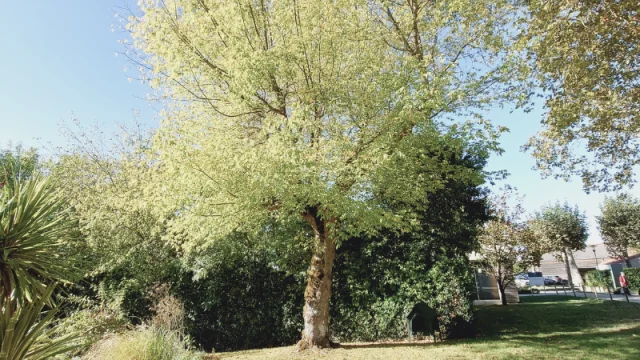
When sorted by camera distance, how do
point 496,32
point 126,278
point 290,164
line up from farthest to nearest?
point 126,278 < point 496,32 < point 290,164

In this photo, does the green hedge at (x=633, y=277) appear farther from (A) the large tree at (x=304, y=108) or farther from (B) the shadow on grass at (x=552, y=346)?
(A) the large tree at (x=304, y=108)

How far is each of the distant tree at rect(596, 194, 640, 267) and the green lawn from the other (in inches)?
848

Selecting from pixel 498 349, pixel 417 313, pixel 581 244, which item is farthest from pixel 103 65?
pixel 581 244

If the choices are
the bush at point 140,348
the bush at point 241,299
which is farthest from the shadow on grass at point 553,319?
the bush at point 140,348

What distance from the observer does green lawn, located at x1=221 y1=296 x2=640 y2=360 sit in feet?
24.1

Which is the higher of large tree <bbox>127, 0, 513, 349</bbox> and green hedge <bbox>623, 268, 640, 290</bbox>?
large tree <bbox>127, 0, 513, 349</bbox>

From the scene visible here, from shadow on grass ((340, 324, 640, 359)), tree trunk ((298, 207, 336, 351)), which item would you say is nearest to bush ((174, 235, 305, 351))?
tree trunk ((298, 207, 336, 351))

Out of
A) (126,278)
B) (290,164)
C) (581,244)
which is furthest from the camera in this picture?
(581,244)

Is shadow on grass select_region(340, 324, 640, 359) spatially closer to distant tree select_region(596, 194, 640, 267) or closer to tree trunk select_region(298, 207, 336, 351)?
tree trunk select_region(298, 207, 336, 351)

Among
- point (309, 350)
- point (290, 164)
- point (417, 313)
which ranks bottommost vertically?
point (309, 350)

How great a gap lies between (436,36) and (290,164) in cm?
634

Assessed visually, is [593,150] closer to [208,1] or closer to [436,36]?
[436,36]

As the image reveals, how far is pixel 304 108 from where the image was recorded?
271 inches

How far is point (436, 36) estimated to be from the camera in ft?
32.3
